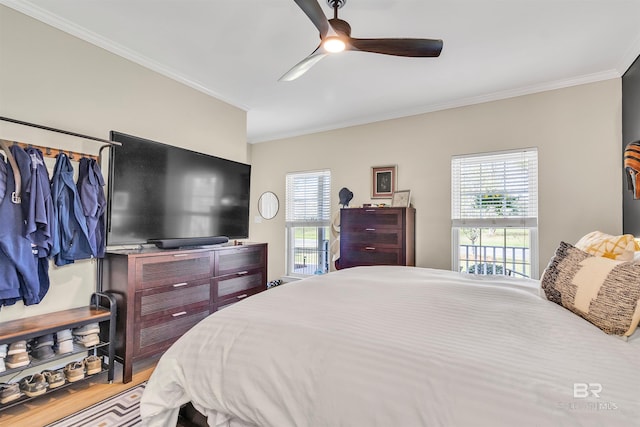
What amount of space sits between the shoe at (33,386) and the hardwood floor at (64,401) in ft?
0.40

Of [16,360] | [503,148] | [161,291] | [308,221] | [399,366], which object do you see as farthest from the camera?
[308,221]

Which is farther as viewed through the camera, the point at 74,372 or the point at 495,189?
the point at 495,189

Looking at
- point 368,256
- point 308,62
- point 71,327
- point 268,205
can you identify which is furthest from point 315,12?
point 268,205

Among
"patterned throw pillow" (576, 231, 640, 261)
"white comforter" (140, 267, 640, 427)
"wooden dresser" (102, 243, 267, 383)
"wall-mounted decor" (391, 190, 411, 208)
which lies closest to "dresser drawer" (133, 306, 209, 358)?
"wooden dresser" (102, 243, 267, 383)

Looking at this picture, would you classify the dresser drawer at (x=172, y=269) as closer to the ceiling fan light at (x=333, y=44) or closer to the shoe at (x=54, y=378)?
the shoe at (x=54, y=378)

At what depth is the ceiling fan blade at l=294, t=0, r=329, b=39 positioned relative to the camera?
1.54m

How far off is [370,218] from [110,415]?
9.63 feet

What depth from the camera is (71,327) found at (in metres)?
2.05

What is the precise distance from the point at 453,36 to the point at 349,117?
2013 millimetres

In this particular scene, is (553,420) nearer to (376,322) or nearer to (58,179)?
(376,322)

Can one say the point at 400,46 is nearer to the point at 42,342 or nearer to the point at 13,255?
the point at 13,255

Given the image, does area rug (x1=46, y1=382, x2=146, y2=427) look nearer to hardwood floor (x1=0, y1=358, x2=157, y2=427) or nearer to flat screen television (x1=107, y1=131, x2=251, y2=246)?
hardwood floor (x1=0, y1=358, x2=157, y2=427)

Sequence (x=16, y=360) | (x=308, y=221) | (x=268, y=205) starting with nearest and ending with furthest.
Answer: (x=16, y=360), (x=308, y=221), (x=268, y=205)

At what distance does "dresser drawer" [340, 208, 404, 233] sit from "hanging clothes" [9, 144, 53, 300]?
2855 millimetres
